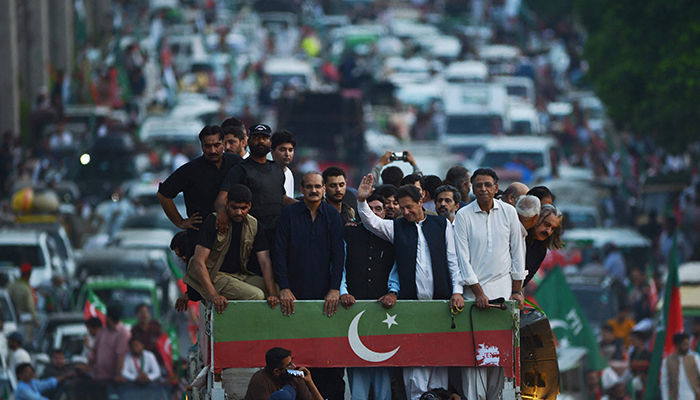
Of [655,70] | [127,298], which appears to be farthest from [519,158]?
[127,298]

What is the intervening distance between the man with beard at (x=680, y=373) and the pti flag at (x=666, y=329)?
0.31 feet

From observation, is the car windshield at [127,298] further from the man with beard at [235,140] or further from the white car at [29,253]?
the man with beard at [235,140]

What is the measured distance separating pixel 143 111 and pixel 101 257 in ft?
56.1

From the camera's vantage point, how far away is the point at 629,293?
68.0 feet

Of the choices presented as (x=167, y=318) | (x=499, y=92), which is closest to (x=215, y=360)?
(x=167, y=318)

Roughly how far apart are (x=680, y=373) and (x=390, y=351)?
689cm

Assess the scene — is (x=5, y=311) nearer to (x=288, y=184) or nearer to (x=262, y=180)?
(x=288, y=184)

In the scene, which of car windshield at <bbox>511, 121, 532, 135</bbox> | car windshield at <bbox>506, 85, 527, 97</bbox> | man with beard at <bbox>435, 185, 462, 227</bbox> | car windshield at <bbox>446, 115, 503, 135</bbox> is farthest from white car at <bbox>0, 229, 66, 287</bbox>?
car windshield at <bbox>506, 85, 527, 97</bbox>

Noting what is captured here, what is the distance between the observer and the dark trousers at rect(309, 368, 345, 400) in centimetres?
937

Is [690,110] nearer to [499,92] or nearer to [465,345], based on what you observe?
[499,92]

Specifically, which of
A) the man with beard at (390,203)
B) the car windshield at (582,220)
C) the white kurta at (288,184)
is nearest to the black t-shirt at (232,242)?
the white kurta at (288,184)

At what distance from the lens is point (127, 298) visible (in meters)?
18.4

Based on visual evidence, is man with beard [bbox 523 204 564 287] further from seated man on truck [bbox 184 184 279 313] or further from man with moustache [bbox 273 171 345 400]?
seated man on truck [bbox 184 184 279 313]

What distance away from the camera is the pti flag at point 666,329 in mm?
14844
